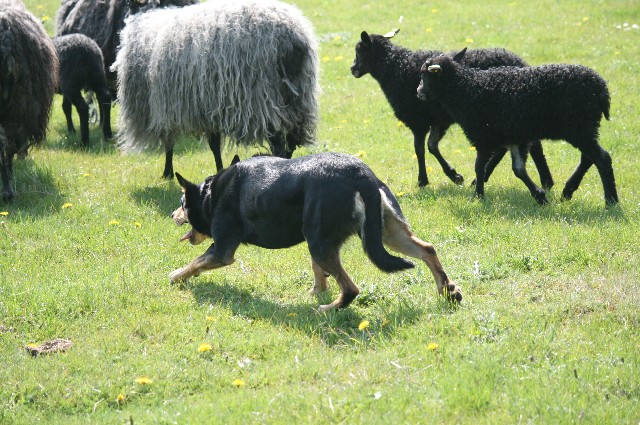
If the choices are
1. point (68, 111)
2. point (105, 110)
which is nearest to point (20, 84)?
point (105, 110)

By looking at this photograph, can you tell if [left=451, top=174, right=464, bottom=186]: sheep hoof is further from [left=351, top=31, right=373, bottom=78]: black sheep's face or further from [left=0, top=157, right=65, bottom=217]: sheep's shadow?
[left=0, top=157, right=65, bottom=217]: sheep's shadow

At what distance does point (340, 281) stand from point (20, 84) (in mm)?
4985

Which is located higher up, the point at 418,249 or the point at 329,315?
the point at 418,249

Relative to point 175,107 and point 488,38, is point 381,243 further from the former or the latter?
point 488,38

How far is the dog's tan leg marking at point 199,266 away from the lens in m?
6.47

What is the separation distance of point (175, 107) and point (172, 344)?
13.2 feet

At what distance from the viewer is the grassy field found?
15.2ft

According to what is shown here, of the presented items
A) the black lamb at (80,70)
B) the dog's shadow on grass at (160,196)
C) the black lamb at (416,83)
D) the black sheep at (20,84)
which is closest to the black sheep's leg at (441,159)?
the black lamb at (416,83)

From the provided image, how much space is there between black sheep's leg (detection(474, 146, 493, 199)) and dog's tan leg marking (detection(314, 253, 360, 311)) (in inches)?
120

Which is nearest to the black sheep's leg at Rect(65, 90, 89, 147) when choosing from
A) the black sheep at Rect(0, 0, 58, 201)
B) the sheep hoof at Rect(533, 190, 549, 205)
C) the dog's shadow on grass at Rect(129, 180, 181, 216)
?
the black sheep at Rect(0, 0, 58, 201)

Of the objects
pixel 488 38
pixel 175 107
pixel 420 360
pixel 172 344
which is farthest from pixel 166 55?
pixel 488 38

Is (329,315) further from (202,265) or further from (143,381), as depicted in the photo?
(143,381)

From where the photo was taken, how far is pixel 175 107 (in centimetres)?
904

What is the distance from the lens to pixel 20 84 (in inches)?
355
